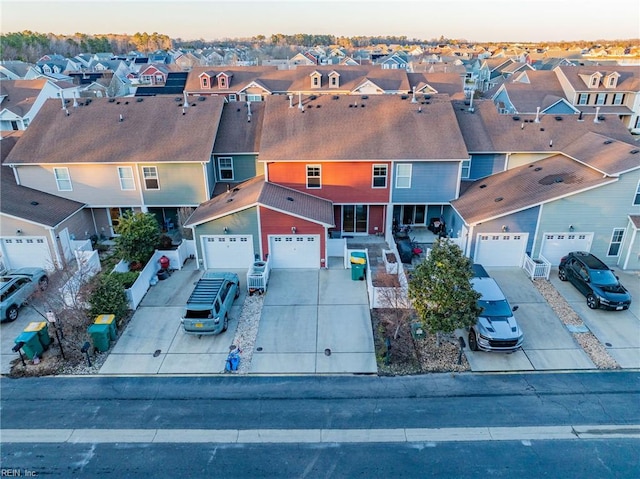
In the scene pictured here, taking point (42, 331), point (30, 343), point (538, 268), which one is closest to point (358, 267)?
point (538, 268)

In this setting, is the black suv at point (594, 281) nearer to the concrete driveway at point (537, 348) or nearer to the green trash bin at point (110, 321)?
the concrete driveway at point (537, 348)

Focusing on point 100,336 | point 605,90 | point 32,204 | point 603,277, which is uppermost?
point 605,90

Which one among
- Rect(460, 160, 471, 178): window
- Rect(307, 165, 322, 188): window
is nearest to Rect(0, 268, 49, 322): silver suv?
Rect(307, 165, 322, 188): window

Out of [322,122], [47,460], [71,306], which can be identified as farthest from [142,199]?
[47,460]

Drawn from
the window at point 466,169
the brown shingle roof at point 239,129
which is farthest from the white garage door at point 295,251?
the window at point 466,169

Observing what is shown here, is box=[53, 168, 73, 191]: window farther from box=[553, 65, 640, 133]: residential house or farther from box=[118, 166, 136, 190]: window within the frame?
box=[553, 65, 640, 133]: residential house

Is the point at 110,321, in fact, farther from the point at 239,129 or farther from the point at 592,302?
the point at 592,302
